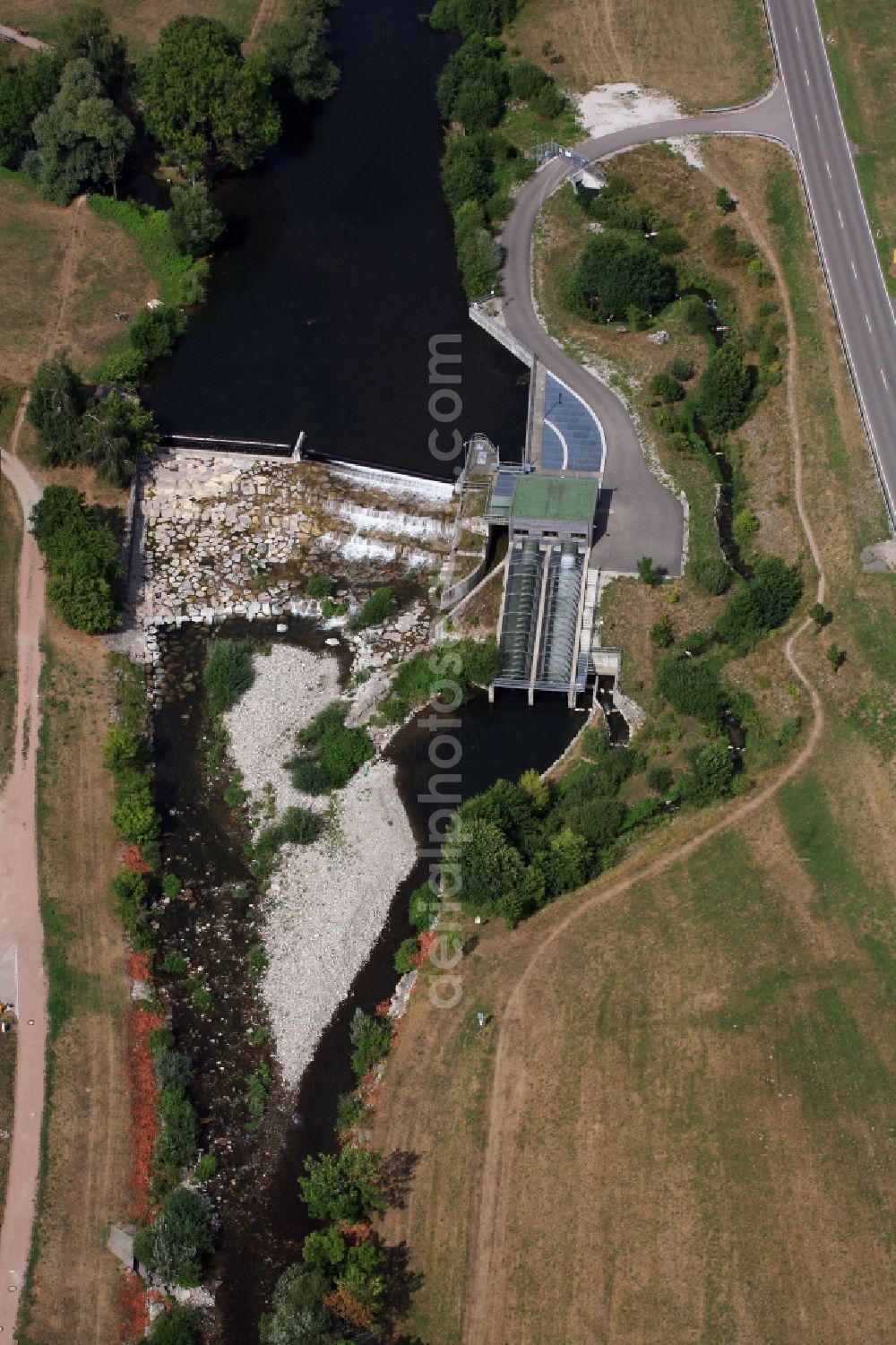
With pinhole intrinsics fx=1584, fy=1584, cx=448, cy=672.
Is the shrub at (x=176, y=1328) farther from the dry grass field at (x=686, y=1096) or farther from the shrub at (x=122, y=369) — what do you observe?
the shrub at (x=122, y=369)

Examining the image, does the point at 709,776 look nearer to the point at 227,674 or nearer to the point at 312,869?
the point at 312,869

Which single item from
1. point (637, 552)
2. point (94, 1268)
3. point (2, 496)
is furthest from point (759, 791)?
point (2, 496)

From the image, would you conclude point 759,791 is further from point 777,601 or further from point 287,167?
point 287,167

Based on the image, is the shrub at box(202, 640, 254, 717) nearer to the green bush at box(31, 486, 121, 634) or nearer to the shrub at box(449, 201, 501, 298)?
the green bush at box(31, 486, 121, 634)

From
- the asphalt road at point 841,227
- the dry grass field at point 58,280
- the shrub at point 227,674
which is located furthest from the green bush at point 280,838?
the dry grass field at point 58,280

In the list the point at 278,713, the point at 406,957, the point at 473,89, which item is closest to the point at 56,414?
the point at 278,713

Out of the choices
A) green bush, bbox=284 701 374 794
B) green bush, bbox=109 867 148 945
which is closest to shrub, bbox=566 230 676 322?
green bush, bbox=284 701 374 794
